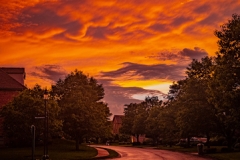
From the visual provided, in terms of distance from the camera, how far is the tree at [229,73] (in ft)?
107

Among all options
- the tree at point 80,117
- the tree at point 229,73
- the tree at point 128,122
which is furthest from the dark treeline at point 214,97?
the tree at point 128,122

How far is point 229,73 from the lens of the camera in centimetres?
3294

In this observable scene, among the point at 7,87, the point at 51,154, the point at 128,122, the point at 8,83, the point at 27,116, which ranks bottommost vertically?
the point at 51,154

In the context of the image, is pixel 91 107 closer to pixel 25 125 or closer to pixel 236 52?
pixel 25 125

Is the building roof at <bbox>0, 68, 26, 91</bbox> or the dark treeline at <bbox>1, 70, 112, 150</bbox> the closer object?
the dark treeline at <bbox>1, 70, 112, 150</bbox>

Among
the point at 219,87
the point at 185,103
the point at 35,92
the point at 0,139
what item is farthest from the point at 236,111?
the point at 0,139

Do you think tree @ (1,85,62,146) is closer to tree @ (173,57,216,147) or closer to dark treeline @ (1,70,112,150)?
dark treeline @ (1,70,112,150)

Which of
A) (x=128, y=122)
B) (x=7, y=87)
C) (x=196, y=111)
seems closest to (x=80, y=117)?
(x=196, y=111)

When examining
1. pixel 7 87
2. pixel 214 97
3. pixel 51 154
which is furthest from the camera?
pixel 7 87

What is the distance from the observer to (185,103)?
50.0 m

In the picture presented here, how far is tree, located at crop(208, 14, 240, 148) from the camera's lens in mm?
32469

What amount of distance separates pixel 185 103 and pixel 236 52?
674 inches

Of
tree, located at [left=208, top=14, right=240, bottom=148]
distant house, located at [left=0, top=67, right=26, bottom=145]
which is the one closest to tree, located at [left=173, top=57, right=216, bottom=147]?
tree, located at [left=208, top=14, right=240, bottom=148]

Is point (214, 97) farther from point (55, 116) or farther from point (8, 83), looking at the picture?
point (8, 83)
